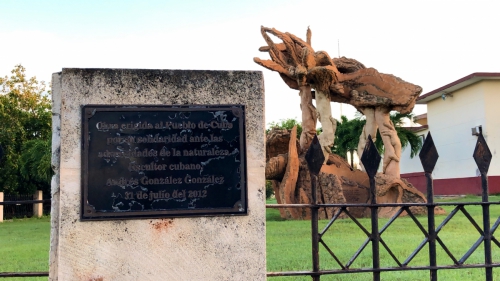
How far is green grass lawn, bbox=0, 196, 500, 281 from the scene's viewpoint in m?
5.36

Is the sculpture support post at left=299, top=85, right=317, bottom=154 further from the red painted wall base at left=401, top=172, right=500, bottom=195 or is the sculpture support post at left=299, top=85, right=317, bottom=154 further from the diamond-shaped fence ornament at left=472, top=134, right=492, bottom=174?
the red painted wall base at left=401, top=172, right=500, bottom=195

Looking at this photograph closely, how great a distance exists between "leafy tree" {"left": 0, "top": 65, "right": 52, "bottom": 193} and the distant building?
16.9 meters

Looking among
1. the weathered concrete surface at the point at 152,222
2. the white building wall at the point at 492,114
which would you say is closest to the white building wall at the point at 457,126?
the white building wall at the point at 492,114

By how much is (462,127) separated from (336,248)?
18462mm

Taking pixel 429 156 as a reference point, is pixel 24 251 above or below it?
below

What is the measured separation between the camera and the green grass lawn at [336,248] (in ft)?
17.6

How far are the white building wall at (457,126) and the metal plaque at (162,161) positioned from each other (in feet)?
67.0

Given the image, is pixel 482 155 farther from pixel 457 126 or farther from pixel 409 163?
pixel 409 163

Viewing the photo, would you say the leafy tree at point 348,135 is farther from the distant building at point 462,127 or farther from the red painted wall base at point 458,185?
the red painted wall base at point 458,185

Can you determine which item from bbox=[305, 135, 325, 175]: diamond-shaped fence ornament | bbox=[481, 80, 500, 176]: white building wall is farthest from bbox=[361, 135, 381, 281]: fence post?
bbox=[481, 80, 500, 176]: white building wall

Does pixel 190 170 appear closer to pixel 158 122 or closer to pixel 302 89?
pixel 158 122

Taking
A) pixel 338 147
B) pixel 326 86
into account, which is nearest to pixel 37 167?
pixel 326 86

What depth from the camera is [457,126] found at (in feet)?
76.4

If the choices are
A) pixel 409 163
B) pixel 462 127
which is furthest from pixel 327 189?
pixel 409 163
